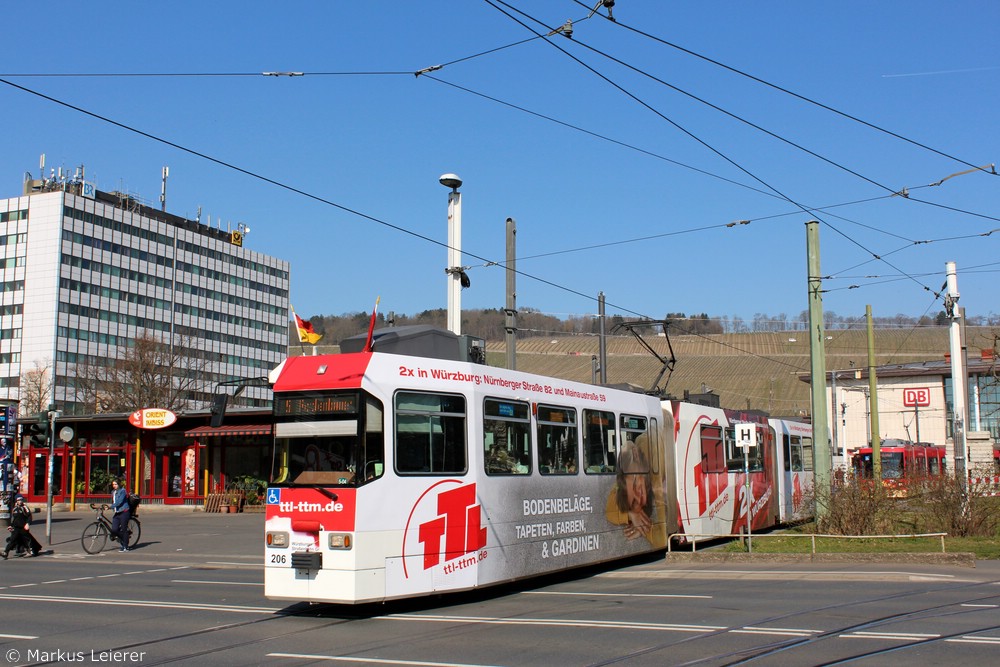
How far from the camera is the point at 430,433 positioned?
41.8 feet

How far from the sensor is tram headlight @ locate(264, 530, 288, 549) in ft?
39.9

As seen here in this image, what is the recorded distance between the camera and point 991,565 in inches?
686

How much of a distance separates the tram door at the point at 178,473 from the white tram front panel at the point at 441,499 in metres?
28.3

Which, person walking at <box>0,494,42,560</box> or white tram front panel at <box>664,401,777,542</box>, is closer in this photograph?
white tram front panel at <box>664,401,777,542</box>

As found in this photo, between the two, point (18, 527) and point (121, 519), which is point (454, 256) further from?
point (18, 527)

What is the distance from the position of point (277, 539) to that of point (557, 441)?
495cm

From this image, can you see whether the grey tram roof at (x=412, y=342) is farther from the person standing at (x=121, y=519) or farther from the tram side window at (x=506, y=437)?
the person standing at (x=121, y=519)

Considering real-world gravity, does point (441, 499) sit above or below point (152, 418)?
below

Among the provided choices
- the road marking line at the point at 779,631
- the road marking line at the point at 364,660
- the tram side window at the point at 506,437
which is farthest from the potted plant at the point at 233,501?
the road marking line at the point at 779,631

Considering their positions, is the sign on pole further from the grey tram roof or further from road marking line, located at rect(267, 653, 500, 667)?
road marking line, located at rect(267, 653, 500, 667)

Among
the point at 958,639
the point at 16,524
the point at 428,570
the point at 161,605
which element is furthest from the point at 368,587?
the point at 16,524

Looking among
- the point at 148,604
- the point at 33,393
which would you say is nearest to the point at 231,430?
the point at 148,604

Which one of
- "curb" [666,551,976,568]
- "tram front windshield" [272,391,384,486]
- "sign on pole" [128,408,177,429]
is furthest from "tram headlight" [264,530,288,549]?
"sign on pole" [128,408,177,429]

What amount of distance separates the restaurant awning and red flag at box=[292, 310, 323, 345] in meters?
24.7
